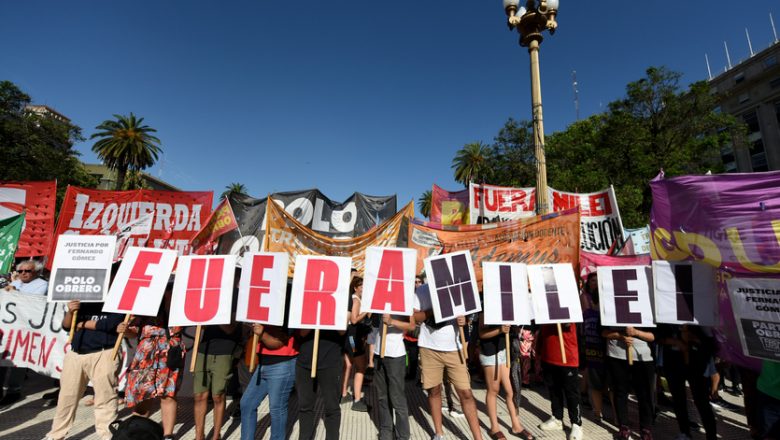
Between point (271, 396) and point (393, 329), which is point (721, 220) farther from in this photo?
point (271, 396)

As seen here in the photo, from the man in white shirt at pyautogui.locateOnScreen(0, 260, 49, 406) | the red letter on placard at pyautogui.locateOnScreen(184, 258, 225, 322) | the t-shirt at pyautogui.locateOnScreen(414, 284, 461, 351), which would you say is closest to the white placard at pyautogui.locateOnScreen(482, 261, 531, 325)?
the t-shirt at pyautogui.locateOnScreen(414, 284, 461, 351)

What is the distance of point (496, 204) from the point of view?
920 centimetres

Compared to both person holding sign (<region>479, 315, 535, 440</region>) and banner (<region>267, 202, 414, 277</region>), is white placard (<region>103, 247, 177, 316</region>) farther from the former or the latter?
person holding sign (<region>479, 315, 535, 440</region>)

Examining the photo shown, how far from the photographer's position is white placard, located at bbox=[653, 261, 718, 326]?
4.48 m

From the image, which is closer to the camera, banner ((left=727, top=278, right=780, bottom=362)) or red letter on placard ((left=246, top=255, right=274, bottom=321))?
banner ((left=727, top=278, right=780, bottom=362))

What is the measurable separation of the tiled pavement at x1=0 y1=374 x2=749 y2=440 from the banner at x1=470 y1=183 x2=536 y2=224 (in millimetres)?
4412

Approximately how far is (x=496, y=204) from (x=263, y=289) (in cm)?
669

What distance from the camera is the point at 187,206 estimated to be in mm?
7891

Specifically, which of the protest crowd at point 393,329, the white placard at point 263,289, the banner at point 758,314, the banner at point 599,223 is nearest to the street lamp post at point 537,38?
the banner at point 599,223

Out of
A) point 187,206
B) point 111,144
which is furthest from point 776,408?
point 111,144

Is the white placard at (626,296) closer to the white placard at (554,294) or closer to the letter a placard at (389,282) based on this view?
the white placard at (554,294)

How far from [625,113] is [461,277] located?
66.0 ft

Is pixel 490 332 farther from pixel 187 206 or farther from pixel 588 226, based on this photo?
pixel 187 206

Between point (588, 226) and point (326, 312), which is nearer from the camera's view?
point (326, 312)
